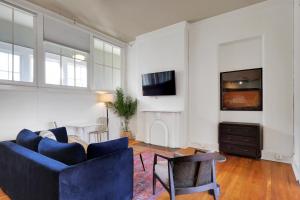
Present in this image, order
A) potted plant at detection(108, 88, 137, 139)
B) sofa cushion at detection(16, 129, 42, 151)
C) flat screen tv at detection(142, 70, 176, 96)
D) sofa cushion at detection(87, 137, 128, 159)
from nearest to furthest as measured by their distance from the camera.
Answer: sofa cushion at detection(87, 137, 128, 159) → sofa cushion at detection(16, 129, 42, 151) → flat screen tv at detection(142, 70, 176, 96) → potted plant at detection(108, 88, 137, 139)

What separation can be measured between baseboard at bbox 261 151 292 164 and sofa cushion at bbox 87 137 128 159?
3.09 metres

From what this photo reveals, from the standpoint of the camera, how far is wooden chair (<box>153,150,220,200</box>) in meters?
1.69

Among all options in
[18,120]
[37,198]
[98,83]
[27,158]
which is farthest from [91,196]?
[98,83]

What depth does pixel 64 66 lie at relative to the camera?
4398 millimetres

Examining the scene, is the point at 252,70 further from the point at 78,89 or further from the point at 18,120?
the point at 18,120

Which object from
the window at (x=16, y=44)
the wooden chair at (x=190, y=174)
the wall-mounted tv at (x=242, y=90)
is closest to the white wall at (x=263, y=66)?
the wall-mounted tv at (x=242, y=90)

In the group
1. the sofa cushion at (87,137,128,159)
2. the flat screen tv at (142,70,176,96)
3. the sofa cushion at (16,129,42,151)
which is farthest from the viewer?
the flat screen tv at (142,70,176,96)

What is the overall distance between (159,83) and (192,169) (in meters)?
3.40

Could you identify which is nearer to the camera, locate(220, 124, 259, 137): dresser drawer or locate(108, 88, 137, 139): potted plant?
locate(220, 124, 259, 137): dresser drawer

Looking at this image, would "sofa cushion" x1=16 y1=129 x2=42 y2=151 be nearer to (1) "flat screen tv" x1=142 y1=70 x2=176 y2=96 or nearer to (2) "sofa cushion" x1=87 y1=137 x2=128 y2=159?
(2) "sofa cushion" x1=87 y1=137 x2=128 y2=159

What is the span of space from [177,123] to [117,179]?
2.79 m

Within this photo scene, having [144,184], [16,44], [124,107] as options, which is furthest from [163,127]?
[16,44]

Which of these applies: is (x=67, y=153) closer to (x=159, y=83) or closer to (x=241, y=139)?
(x=241, y=139)

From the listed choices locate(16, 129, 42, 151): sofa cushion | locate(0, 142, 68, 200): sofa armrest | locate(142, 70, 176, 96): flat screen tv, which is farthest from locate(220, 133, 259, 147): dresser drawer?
locate(16, 129, 42, 151): sofa cushion
